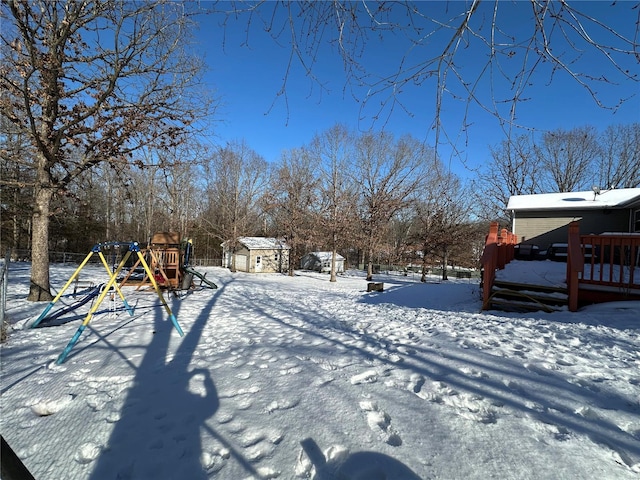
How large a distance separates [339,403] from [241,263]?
3026 cm

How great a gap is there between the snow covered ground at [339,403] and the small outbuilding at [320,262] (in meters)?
29.2

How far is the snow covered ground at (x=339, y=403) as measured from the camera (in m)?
1.96

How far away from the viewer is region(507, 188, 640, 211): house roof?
13352mm

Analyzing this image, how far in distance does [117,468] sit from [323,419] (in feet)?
4.68

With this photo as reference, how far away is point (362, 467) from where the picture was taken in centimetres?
191

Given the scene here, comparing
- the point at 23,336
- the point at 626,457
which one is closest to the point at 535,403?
the point at 626,457

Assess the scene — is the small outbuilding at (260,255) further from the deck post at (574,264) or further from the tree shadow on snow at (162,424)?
the tree shadow on snow at (162,424)

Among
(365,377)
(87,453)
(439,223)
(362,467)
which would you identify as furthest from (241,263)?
(362,467)

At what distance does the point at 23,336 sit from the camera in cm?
495

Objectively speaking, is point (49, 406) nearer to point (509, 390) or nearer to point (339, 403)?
point (339, 403)

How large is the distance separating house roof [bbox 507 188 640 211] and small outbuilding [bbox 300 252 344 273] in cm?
2000

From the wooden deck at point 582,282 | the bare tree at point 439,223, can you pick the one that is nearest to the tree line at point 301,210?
the bare tree at point 439,223

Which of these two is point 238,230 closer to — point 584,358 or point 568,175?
point 584,358

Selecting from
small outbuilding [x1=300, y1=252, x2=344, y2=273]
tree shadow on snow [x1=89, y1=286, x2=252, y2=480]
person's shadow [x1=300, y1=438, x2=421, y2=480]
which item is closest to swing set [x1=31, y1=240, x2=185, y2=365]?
tree shadow on snow [x1=89, y1=286, x2=252, y2=480]
